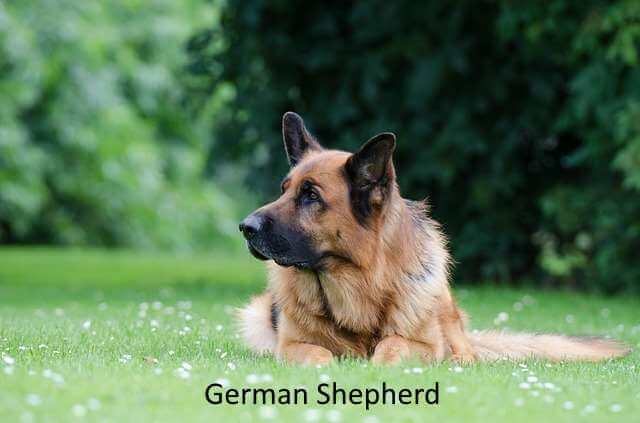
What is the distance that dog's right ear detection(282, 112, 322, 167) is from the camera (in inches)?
328

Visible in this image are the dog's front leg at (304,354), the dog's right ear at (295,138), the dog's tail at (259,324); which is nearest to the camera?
the dog's front leg at (304,354)

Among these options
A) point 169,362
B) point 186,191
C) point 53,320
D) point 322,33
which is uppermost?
point 186,191

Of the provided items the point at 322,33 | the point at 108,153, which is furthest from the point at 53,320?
the point at 108,153

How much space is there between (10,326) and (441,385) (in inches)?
213

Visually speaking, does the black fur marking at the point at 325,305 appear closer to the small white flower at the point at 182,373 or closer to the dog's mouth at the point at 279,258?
the dog's mouth at the point at 279,258

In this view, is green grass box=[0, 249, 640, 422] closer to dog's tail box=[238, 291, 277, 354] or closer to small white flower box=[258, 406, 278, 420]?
small white flower box=[258, 406, 278, 420]

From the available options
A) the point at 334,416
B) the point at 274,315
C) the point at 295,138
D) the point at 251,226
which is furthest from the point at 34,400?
the point at 295,138

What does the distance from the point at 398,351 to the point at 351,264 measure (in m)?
0.69

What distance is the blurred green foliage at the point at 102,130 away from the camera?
29.5 metres

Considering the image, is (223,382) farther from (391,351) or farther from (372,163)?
(372,163)

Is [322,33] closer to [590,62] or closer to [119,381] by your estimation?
[590,62]

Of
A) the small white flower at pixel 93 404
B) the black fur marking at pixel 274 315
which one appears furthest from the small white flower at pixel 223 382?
the black fur marking at pixel 274 315

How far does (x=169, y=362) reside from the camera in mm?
A: 7344

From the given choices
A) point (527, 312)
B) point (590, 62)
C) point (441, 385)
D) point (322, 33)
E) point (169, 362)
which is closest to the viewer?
point (441, 385)
